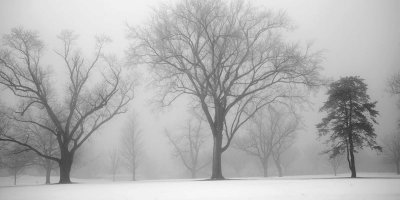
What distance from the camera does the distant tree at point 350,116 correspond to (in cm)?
2833

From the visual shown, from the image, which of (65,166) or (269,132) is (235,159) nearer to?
(269,132)

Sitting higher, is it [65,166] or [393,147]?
[393,147]

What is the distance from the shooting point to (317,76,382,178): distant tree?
92.9 feet

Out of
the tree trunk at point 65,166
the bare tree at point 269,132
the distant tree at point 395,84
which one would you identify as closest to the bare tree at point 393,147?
the bare tree at point 269,132

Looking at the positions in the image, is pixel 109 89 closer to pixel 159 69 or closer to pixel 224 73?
pixel 159 69

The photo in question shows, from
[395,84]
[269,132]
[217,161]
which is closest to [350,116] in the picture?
[395,84]

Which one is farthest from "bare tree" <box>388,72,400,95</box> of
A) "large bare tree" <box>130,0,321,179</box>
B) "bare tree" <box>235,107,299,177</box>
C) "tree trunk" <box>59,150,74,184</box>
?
"tree trunk" <box>59,150,74,184</box>

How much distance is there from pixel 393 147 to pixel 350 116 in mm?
35451

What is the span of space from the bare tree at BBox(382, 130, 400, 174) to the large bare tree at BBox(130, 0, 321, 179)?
1599 inches

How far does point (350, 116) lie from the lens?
28.7 meters

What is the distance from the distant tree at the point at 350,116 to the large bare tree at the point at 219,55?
596 centimetres

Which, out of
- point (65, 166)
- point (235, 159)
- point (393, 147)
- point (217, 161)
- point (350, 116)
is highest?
point (350, 116)

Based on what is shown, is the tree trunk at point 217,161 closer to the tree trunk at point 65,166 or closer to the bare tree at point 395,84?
the tree trunk at point 65,166

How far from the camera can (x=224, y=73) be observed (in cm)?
2581
